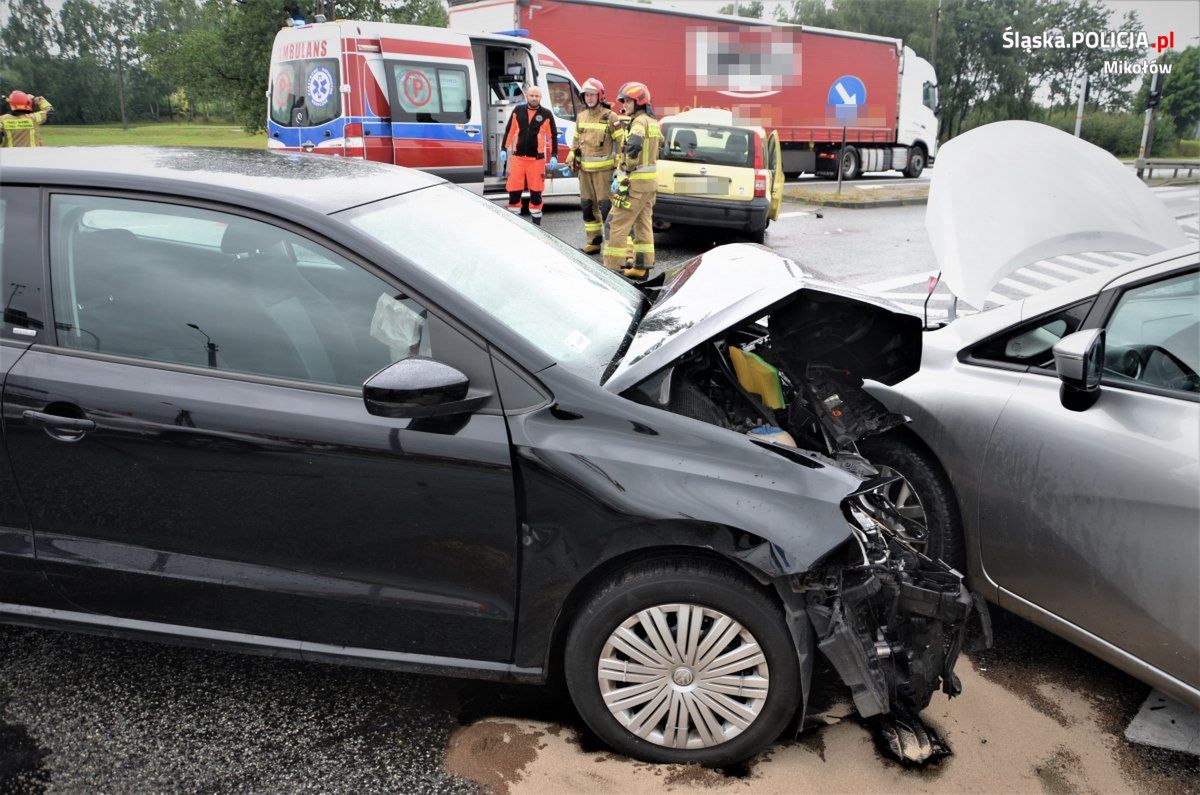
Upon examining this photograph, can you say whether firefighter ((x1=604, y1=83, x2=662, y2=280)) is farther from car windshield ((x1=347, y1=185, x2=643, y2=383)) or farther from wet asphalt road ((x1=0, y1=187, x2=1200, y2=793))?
wet asphalt road ((x1=0, y1=187, x2=1200, y2=793))

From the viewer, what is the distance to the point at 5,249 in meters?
2.49

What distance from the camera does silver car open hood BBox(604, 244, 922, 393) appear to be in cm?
265

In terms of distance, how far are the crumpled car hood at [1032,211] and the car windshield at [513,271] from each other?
1.36 meters

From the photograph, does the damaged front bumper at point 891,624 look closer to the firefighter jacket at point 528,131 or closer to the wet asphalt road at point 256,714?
the wet asphalt road at point 256,714

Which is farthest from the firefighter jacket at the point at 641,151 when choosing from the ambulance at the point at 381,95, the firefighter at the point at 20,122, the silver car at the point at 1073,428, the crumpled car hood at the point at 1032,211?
the firefighter at the point at 20,122

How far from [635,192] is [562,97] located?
23.6 ft

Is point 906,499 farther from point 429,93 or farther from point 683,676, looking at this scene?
point 429,93

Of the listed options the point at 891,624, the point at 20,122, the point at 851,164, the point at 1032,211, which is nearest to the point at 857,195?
the point at 851,164

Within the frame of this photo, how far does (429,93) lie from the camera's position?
13164mm

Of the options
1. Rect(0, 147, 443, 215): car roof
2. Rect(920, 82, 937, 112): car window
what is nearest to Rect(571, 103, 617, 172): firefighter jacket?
Rect(0, 147, 443, 215): car roof

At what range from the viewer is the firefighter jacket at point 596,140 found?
390 inches

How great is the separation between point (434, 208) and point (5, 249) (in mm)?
1222

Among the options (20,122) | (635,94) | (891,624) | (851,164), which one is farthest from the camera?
(851,164)

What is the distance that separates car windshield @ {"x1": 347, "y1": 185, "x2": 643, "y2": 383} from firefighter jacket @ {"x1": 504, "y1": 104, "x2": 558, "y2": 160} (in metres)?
8.20
